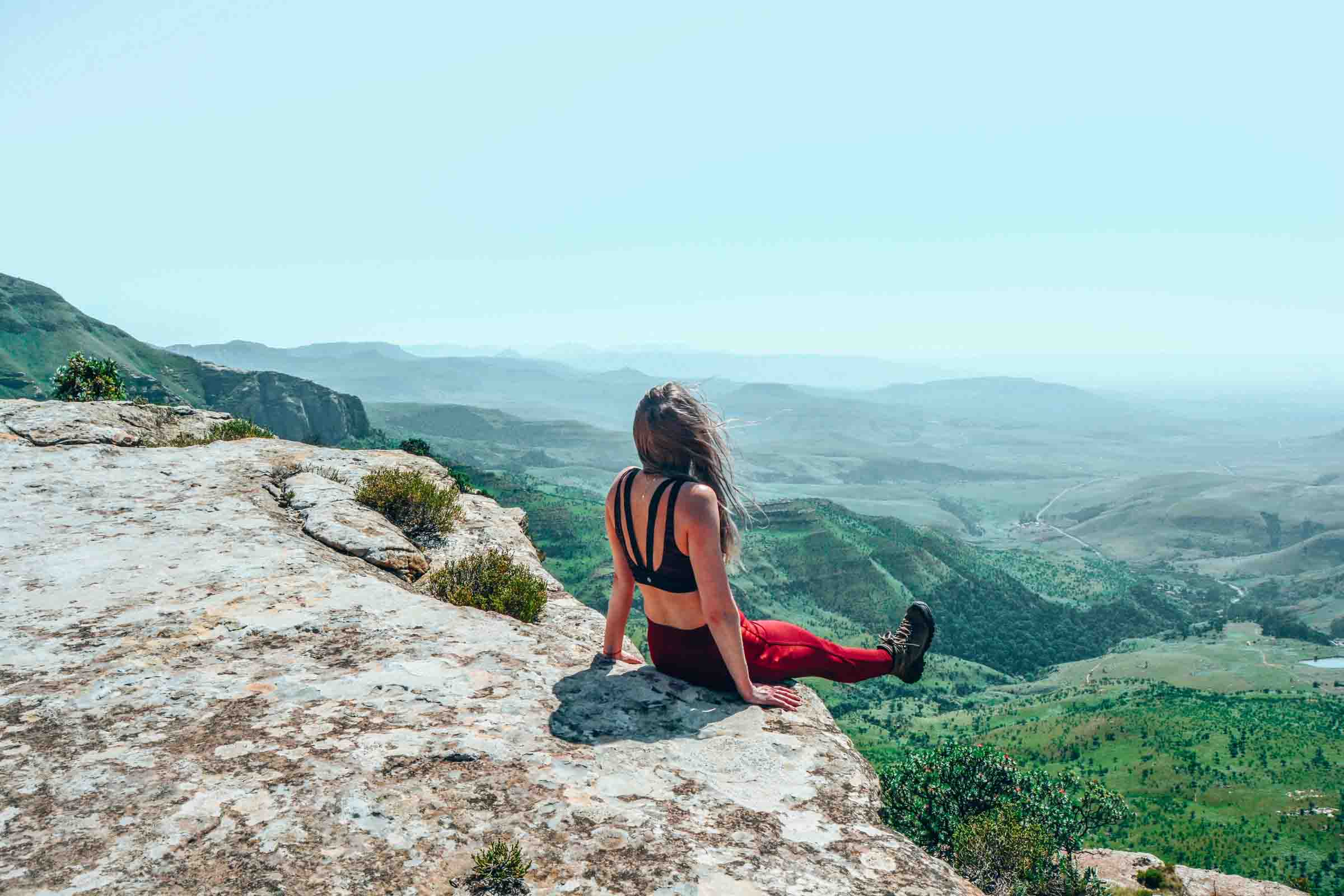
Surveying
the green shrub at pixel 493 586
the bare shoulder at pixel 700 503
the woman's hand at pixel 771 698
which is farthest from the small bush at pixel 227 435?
the woman's hand at pixel 771 698

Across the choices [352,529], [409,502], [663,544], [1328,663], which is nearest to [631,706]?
[663,544]

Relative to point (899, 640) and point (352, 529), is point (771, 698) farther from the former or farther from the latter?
point (352, 529)

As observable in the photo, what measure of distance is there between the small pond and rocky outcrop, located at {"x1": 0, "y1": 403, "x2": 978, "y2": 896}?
20491cm

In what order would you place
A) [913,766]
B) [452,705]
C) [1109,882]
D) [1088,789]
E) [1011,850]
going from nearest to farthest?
[452,705] < [1011,850] < [1109,882] < [913,766] < [1088,789]

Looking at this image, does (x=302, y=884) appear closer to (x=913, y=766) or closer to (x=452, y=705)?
(x=452, y=705)

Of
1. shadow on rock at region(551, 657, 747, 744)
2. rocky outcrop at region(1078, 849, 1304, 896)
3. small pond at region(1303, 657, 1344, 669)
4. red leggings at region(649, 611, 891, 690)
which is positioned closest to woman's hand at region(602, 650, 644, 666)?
shadow on rock at region(551, 657, 747, 744)

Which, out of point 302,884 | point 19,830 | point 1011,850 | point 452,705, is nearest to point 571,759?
point 452,705

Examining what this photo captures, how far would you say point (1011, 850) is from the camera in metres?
15.6

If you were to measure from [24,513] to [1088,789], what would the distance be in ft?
119

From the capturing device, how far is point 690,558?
5480 mm

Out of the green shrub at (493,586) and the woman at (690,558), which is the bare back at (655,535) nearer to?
the woman at (690,558)

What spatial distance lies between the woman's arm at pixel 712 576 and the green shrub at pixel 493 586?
3.09 metres

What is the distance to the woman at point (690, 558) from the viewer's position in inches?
211

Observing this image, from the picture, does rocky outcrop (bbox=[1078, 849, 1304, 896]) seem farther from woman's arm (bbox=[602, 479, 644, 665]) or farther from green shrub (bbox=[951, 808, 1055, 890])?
woman's arm (bbox=[602, 479, 644, 665])
